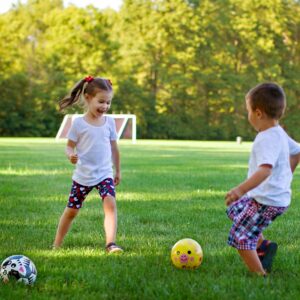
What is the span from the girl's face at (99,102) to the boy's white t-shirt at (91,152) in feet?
0.48

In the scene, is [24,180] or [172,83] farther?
[172,83]

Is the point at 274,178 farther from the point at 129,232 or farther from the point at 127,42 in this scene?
the point at 127,42

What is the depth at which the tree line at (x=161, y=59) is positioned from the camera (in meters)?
46.6

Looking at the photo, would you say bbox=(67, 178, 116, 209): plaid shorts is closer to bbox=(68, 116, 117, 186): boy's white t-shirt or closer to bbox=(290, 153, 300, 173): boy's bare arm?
bbox=(68, 116, 117, 186): boy's white t-shirt

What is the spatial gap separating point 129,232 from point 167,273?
1.67 metres

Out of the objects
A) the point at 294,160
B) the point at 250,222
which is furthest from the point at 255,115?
the point at 250,222

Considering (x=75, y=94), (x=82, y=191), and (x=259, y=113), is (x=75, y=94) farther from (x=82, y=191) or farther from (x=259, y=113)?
(x=259, y=113)

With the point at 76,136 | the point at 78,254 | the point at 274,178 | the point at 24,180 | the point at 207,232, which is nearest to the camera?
the point at 274,178

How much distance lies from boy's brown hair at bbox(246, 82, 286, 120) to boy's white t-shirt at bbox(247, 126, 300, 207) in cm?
11

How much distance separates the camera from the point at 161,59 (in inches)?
1970

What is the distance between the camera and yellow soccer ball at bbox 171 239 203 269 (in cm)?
416

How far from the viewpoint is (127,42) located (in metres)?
49.7

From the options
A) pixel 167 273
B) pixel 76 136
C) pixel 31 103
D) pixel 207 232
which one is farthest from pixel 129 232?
pixel 31 103

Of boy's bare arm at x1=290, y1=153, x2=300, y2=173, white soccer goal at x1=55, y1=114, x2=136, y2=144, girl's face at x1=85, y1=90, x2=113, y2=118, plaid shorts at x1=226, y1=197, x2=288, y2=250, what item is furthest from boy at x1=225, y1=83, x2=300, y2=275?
white soccer goal at x1=55, y1=114, x2=136, y2=144
